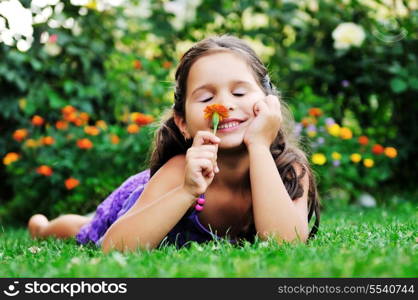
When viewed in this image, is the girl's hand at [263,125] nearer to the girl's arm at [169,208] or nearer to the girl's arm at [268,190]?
the girl's arm at [268,190]

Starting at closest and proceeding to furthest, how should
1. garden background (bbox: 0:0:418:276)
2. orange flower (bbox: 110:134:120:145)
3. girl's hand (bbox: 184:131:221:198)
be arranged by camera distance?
girl's hand (bbox: 184:131:221:198)
orange flower (bbox: 110:134:120:145)
garden background (bbox: 0:0:418:276)

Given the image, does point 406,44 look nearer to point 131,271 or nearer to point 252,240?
point 252,240

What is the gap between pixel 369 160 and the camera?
16.3 ft

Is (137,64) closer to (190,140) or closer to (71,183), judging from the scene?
(71,183)

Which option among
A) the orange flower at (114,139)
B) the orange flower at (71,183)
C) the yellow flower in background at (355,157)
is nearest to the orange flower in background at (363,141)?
the yellow flower in background at (355,157)

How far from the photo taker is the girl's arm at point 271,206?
2283 mm

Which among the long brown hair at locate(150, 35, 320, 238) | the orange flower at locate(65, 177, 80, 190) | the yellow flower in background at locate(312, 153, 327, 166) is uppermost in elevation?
the long brown hair at locate(150, 35, 320, 238)

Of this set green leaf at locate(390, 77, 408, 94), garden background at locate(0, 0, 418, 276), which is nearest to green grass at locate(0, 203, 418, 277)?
garden background at locate(0, 0, 418, 276)

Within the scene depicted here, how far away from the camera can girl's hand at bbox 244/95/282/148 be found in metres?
2.38

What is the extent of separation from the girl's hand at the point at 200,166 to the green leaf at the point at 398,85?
3323 millimetres

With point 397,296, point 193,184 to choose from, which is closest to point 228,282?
point 397,296

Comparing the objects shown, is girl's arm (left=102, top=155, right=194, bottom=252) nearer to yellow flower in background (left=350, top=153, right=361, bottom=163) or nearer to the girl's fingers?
the girl's fingers

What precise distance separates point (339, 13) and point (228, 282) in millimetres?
4716

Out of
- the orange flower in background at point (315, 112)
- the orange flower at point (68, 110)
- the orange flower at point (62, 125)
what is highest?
the orange flower at point (68, 110)
